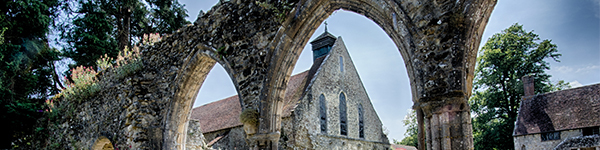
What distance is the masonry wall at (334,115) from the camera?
1351 centimetres

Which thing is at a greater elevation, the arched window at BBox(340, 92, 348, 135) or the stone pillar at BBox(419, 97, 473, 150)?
the arched window at BBox(340, 92, 348, 135)

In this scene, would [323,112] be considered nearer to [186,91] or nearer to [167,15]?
[167,15]

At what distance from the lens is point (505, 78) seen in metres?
20.2

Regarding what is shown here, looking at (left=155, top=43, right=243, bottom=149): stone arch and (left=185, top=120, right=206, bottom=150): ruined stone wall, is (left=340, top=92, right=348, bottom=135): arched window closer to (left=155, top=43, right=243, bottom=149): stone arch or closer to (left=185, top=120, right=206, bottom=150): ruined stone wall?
(left=185, top=120, right=206, bottom=150): ruined stone wall

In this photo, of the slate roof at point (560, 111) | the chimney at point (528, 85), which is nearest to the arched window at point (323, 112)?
the slate roof at point (560, 111)

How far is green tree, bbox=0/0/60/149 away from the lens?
9531mm

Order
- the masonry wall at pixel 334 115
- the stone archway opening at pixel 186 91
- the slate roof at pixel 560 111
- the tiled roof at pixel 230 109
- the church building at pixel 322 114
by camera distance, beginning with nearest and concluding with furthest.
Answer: the stone archway opening at pixel 186 91 < the masonry wall at pixel 334 115 < the church building at pixel 322 114 < the tiled roof at pixel 230 109 < the slate roof at pixel 560 111

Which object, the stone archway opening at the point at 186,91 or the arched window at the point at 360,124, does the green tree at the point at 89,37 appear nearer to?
the stone archway opening at the point at 186,91

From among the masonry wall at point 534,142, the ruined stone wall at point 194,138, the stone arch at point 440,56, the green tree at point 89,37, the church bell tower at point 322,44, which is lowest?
the masonry wall at point 534,142

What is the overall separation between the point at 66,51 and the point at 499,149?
66.0 ft

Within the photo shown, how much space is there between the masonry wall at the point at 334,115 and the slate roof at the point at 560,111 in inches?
274

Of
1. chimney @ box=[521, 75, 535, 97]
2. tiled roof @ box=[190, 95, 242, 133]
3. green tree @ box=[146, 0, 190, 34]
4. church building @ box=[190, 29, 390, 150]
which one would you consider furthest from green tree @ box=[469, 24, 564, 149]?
green tree @ box=[146, 0, 190, 34]

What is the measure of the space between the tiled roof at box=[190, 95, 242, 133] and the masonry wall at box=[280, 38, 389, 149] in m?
2.59

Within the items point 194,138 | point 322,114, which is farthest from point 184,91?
point 322,114
